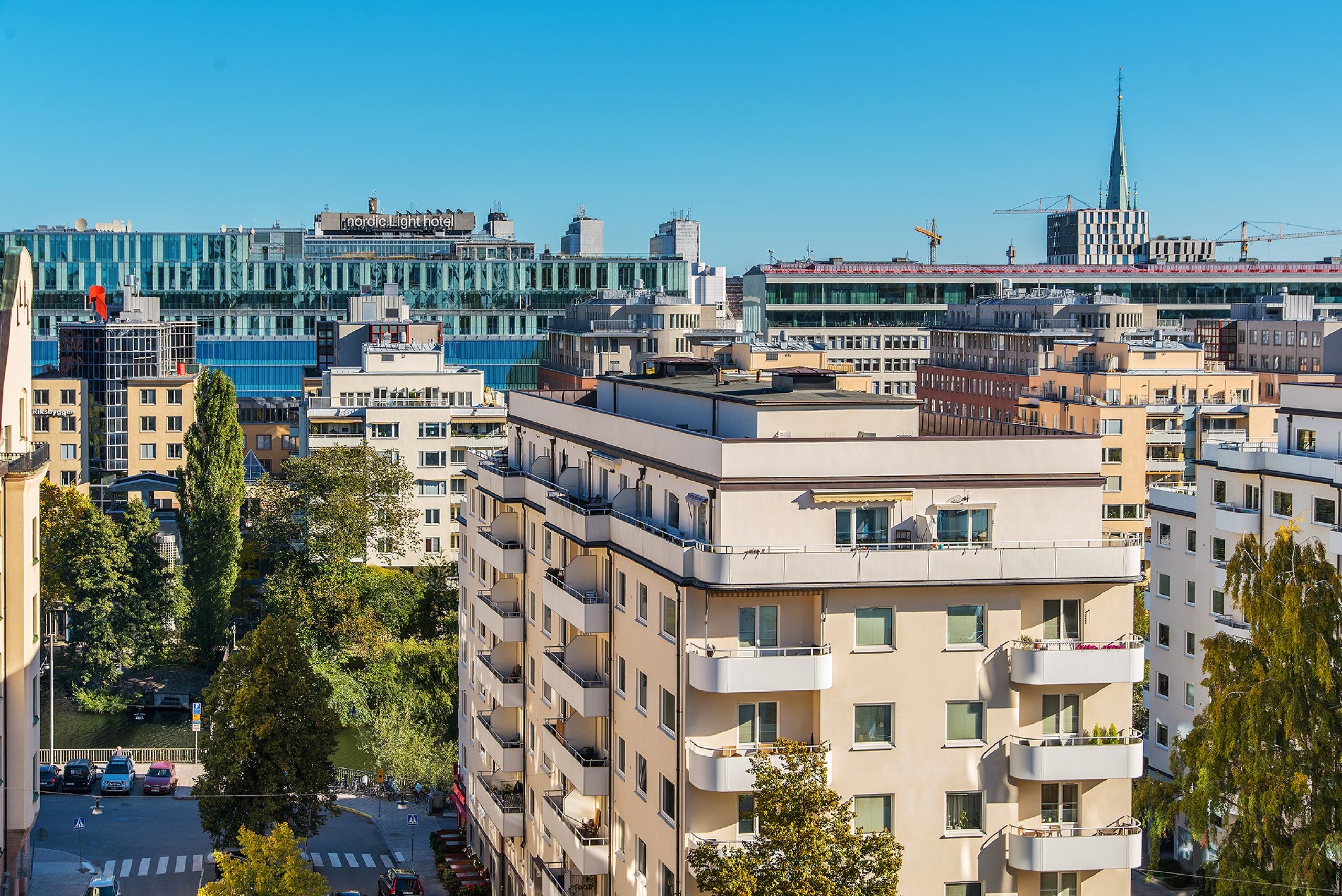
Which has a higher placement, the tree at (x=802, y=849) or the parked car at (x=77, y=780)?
the tree at (x=802, y=849)

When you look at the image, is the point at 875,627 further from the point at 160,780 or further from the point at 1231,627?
the point at 160,780

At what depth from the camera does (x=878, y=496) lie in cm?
3738

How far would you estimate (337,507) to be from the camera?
9644 cm

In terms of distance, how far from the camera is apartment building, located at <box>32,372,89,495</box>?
11819cm

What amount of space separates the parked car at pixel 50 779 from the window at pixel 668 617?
151ft

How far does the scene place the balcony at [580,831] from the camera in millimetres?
43344

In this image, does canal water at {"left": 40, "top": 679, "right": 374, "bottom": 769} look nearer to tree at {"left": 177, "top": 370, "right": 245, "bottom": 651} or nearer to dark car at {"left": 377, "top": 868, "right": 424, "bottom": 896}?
tree at {"left": 177, "top": 370, "right": 245, "bottom": 651}

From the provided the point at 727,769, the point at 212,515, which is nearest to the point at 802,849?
the point at 727,769

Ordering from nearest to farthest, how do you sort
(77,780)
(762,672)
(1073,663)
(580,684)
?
(762,672), (1073,663), (580,684), (77,780)

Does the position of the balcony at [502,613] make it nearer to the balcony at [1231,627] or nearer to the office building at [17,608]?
the office building at [17,608]

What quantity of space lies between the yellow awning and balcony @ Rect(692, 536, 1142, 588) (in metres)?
1.00

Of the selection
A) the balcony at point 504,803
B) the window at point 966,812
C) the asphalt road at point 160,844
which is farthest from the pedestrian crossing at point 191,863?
the window at point 966,812

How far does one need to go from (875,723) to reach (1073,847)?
5.06 meters

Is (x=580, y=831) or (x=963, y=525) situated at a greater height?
(x=963, y=525)
